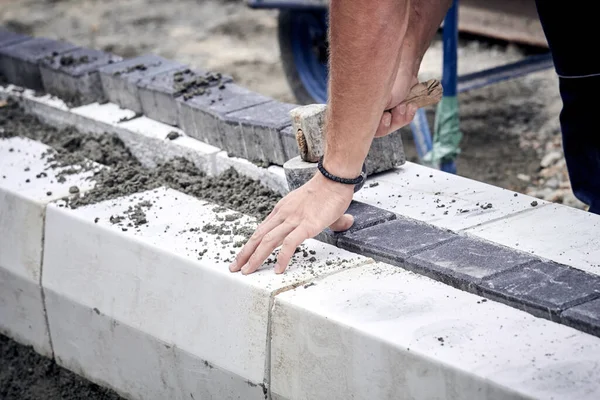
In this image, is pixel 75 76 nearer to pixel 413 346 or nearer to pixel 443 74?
pixel 443 74

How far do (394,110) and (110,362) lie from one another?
1241 millimetres

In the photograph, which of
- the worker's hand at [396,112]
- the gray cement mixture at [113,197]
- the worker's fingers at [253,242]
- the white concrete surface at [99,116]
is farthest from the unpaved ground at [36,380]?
the worker's hand at [396,112]

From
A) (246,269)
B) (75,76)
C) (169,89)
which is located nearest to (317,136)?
(246,269)

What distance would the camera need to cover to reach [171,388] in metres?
2.82

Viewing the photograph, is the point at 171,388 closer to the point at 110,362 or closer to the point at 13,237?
the point at 110,362

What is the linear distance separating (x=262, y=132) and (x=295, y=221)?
847 millimetres

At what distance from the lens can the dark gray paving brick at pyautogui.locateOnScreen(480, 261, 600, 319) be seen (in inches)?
90.6

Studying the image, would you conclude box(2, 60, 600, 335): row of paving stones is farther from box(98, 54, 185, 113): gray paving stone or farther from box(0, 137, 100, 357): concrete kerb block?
box(98, 54, 185, 113): gray paving stone

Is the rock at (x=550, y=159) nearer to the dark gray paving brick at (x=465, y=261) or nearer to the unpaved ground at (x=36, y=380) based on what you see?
the dark gray paving brick at (x=465, y=261)

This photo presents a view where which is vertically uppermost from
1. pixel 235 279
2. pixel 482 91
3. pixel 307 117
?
pixel 307 117

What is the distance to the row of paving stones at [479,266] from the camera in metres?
2.30

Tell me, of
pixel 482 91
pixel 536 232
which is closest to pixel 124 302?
pixel 536 232

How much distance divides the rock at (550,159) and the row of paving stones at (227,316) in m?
2.49

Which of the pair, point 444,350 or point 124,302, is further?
point 124,302
